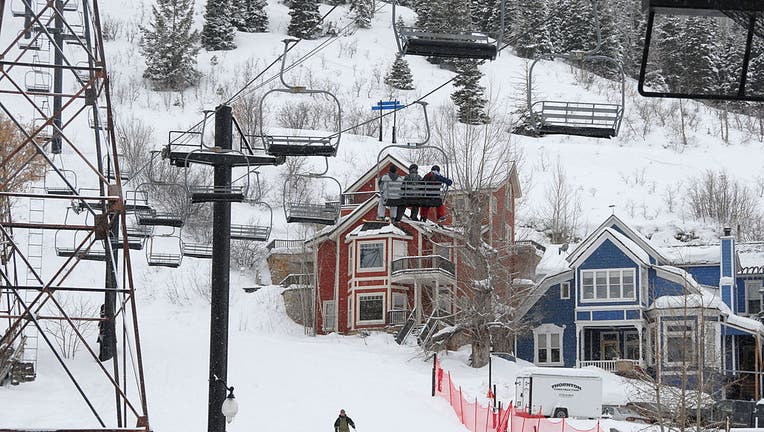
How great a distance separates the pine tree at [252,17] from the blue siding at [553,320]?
185ft

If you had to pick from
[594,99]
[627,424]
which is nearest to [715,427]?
[627,424]

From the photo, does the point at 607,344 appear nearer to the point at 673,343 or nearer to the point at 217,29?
the point at 673,343

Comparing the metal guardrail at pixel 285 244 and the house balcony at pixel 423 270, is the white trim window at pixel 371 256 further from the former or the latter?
the metal guardrail at pixel 285 244

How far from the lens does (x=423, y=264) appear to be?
50594mm

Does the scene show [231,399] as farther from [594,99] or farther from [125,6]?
[125,6]

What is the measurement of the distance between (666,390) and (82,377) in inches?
770

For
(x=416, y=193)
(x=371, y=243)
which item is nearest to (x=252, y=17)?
(x=371, y=243)

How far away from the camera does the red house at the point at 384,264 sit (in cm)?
4956

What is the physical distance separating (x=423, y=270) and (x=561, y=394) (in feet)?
43.3

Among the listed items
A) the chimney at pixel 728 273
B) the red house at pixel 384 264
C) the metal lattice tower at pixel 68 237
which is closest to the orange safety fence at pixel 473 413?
the metal lattice tower at pixel 68 237

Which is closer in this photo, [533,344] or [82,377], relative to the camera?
[82,377]

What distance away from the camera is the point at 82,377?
34469 mm

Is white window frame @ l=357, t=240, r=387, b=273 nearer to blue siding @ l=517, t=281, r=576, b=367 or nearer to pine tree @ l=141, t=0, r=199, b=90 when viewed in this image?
blue siding @ l=517, t=281, r=576, b=367

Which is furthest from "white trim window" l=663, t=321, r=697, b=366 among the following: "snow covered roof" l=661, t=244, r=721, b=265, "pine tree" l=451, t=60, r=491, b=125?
"pine tree" l=451, t=60, r=491, b=125
